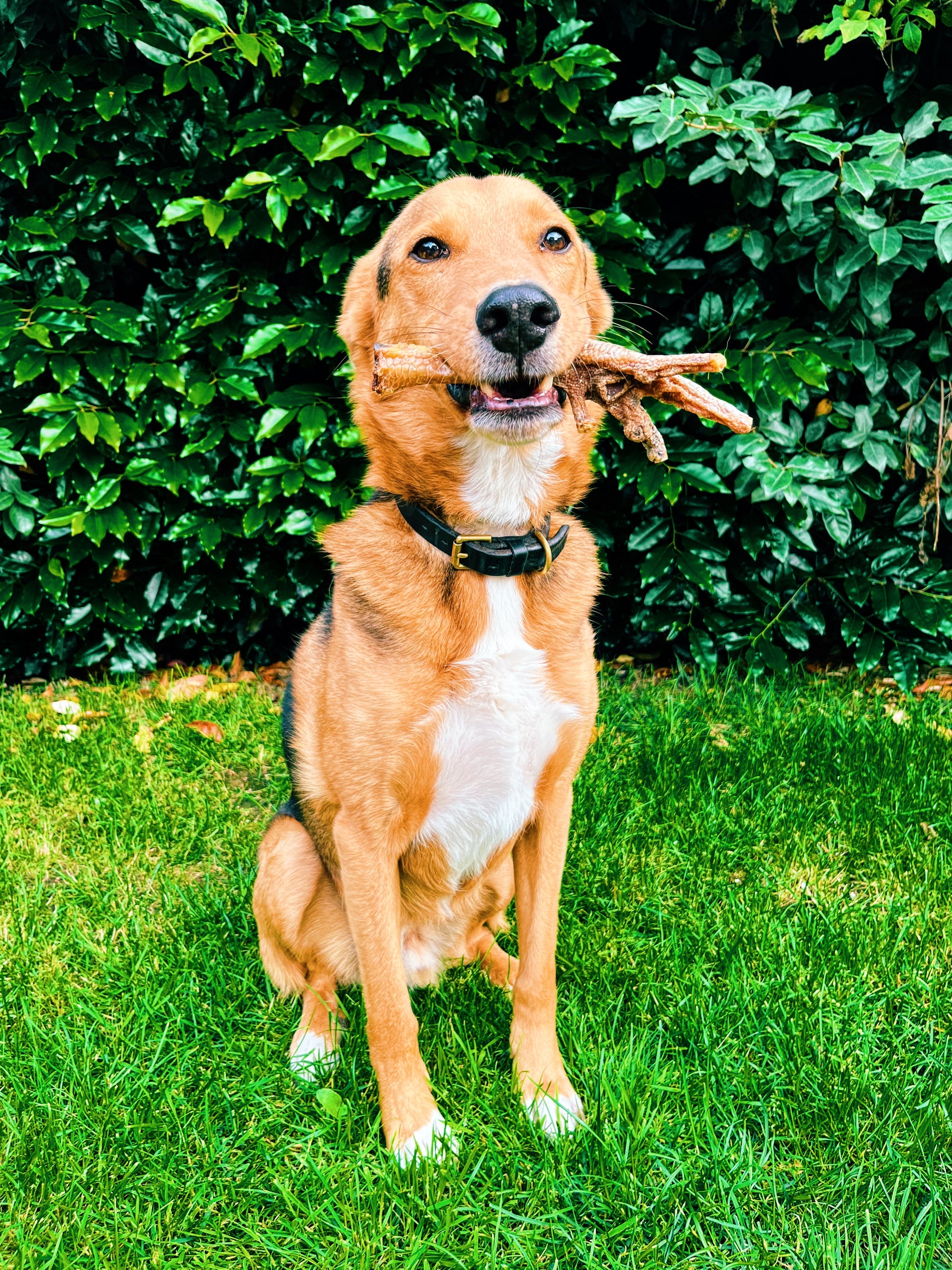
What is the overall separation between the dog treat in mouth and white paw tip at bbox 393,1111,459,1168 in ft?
5.31

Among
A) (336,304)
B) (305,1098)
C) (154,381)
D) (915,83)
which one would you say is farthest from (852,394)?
(305,1098)

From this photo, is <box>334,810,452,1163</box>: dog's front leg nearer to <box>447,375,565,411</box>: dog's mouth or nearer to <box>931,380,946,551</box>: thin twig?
<box>447,375,565,411</box>: dog's mouth

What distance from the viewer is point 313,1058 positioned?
7.79ft

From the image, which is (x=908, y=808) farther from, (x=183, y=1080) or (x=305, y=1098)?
(x=183, y=1080)

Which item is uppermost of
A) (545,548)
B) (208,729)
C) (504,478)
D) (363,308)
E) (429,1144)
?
(363,308)

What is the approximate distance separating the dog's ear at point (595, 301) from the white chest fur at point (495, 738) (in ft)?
3.13

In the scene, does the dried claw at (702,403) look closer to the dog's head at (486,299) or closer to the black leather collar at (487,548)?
the dog's head at (486,299)

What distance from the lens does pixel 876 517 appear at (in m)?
4.51

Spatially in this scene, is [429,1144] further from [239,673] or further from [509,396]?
[239,673]

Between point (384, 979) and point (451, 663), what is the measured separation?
761 mm

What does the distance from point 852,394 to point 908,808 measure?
80.5 inches

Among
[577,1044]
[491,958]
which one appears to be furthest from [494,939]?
[577,1044]

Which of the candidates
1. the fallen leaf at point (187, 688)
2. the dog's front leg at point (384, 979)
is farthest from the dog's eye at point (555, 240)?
the fallen leaf at point (187, 688)

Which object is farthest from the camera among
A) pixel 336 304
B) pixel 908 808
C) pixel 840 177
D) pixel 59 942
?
pixel 336 304
